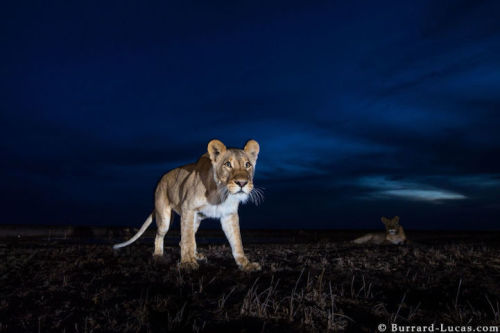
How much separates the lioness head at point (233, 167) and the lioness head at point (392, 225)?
1026cm

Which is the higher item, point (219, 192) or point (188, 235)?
point (219, 192)

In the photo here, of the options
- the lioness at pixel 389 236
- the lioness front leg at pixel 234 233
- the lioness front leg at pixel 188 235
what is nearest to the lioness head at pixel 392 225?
the lioness at pixel 389 236

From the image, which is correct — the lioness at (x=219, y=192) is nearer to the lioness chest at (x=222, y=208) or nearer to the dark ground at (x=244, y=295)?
the lioness chest at (x=222, y=208)

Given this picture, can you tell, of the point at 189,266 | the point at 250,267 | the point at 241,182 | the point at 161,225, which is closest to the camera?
the point at 241,182

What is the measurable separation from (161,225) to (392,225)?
1053 centimetres

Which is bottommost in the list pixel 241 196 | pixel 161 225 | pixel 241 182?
pixel 161 225

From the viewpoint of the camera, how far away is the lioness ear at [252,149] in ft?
19.1

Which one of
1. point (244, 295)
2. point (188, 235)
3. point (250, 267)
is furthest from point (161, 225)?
point (244, 295)

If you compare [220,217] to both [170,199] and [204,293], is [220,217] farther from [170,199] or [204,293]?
[204,293]

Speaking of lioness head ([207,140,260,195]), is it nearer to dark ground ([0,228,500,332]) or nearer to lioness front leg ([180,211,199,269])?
lioness front leg ([180,211,199,269])

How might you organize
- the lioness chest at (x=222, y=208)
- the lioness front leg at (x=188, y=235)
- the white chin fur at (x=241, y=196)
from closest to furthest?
the white chin fur at (x=241, y=196), the lioness chest at (x=222, y=208), the lioness front leg at (x=188, y=235)

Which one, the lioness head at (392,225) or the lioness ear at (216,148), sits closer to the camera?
the lioness ear at (216,148)

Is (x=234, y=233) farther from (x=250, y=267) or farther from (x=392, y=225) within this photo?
(x=392, y=225)

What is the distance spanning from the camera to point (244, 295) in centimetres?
382
